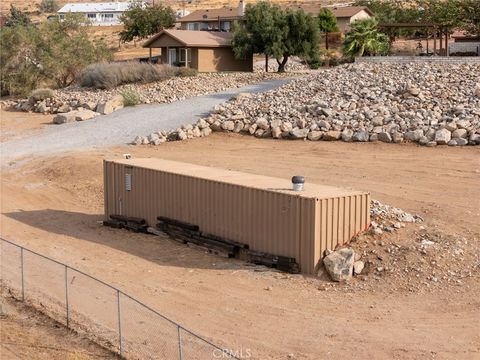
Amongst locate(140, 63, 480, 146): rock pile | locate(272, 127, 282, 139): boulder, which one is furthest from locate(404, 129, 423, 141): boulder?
locate(272, 127, 282, 139): boulder

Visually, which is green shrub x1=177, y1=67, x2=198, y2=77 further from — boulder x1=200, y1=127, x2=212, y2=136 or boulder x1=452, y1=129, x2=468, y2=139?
boulder x1=452, y1=129, x2=468, y2=139

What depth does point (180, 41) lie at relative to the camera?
60531 millimetres

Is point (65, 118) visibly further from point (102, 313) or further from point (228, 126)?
point (102, 313)

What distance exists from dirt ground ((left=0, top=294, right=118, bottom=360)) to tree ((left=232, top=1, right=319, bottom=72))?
139 ft

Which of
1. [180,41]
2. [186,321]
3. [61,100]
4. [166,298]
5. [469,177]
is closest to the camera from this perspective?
[186,321]

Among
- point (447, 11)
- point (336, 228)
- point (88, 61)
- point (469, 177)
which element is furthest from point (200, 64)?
point (336, 228)

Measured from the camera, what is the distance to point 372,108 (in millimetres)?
38281

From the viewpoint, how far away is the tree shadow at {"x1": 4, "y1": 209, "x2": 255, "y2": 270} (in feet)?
70.7

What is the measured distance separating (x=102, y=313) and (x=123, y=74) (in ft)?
128

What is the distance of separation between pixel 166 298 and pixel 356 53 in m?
37.2

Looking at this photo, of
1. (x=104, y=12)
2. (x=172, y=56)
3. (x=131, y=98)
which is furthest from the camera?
(x=104, y=12)

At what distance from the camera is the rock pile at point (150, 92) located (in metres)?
49.9

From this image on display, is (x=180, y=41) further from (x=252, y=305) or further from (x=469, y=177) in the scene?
(x=252, y=305)

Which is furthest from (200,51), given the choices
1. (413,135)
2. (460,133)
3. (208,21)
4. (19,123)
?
(460,133)
